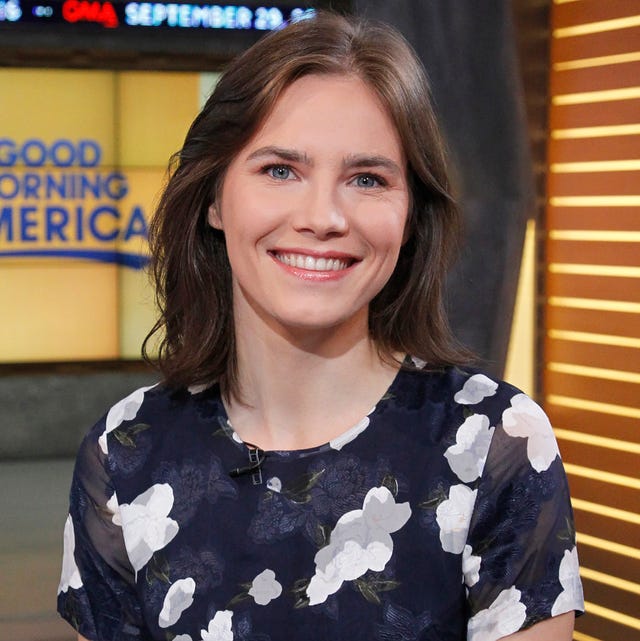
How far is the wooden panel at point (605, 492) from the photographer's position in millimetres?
4598

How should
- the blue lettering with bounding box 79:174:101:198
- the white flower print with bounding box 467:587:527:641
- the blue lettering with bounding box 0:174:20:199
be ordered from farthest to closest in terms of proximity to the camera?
1. the blue lettering with bounding box 79:174:101:198
2. the blue lettering with bounding box 0:174:20:199
3. the white flower print with bounding box 467:587:527:641

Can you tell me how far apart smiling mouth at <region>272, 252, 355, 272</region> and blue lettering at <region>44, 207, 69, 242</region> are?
679 centimetres

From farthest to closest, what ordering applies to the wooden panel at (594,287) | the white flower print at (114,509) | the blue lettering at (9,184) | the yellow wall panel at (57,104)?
the blue lettering at (9,184) < the yellow wall panel at (57,104) < the wooden panel at (594,287) < the white flower print at (114,509)

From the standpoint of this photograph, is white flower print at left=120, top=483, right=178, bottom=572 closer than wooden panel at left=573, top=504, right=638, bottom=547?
Yes

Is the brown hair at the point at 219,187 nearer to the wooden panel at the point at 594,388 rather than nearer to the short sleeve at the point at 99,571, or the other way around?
the short sleeve at the point at 99,571

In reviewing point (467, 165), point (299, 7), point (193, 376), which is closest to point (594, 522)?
point (467, 165)

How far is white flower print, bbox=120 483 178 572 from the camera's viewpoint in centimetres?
185

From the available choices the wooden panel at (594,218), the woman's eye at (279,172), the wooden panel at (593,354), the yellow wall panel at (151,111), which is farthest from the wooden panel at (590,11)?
the yellow wall panel at (151,111)

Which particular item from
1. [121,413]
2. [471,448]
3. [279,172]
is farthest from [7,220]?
[471,448]

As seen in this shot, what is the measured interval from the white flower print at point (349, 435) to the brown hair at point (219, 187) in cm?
13

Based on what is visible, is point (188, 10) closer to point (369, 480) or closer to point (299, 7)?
point (299, 7)

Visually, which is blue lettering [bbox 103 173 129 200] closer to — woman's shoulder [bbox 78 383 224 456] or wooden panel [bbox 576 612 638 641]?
wooden panel [bbox 576 612 638 641]

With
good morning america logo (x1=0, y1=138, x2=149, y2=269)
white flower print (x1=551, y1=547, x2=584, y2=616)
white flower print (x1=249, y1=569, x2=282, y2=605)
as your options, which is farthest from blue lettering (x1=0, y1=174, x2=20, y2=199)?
white flower print (x1=551, y1=547, x2=584, y2=616)

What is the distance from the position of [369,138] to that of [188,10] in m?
6.61
